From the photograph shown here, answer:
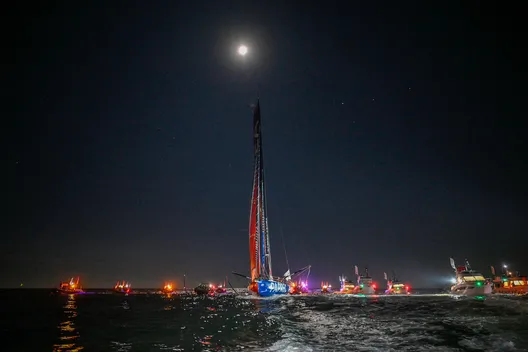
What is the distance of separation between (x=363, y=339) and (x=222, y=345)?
23.2ft

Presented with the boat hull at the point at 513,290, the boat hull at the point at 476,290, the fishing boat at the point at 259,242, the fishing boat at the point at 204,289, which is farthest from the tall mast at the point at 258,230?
the fishing boat at the point at 204,289

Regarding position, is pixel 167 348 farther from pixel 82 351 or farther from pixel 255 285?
pixel 255 285

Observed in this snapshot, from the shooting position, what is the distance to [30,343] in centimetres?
2006

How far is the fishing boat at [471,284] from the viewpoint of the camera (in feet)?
228

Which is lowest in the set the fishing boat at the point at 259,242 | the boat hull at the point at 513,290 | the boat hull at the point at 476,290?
the boat hull at the point at 513,290

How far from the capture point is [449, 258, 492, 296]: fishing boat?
6944 cm

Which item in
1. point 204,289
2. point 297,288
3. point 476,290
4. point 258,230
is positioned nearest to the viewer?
point 476,290

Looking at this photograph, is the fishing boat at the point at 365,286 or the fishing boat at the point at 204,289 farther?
the fishing boat at the point at 204,289

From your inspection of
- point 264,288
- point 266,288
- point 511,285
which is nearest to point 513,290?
point 511,285

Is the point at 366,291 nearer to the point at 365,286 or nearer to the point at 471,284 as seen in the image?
the point at 365,286

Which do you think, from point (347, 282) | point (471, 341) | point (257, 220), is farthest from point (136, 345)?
point (347, 282)

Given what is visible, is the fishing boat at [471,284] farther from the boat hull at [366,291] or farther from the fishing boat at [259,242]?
the fishing boat at [259,242]

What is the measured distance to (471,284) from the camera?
72.6 m

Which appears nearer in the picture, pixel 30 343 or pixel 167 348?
pixel 167 348
